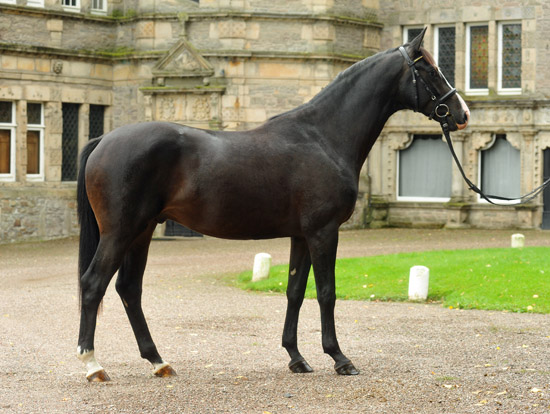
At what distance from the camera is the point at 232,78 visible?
25.9 meters

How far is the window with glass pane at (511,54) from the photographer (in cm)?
2753

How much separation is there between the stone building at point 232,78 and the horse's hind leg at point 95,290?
17255mm

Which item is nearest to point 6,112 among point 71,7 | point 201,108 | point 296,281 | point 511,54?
point 71,7

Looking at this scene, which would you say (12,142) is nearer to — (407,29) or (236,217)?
(407,29)

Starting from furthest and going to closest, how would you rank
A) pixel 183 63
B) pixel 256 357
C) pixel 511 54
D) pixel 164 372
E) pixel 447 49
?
pixel 447 49, pixel 511 54, pixel 183 63, pixel 256 357, pixel 164 372

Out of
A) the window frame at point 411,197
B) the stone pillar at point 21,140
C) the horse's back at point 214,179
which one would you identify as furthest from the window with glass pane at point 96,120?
the horse's back at point 214,179

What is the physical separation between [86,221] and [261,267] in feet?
26.1

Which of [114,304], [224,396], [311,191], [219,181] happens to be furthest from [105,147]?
[114,304]

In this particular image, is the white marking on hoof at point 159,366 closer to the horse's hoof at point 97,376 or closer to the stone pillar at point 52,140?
the horse's hoof at point 97,376

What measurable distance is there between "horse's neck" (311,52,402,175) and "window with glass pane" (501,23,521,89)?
1997cm

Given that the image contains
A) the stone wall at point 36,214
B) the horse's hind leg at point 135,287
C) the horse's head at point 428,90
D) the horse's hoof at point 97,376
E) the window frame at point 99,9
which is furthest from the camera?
the window frame at point 99,9

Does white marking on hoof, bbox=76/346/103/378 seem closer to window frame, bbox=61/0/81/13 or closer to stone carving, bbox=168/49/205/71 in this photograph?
stone carving, bbox=168/49/205/71

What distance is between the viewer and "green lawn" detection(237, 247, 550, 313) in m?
13.3

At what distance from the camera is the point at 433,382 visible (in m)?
7.85
